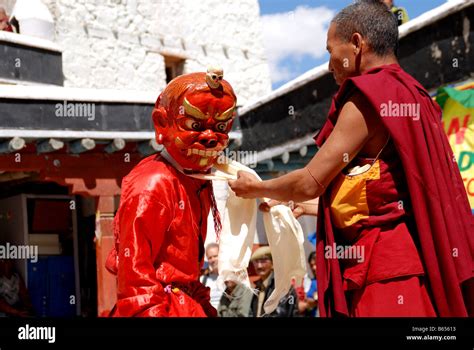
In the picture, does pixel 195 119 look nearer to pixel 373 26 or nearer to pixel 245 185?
pixel 245 185

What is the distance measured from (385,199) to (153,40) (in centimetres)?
1271

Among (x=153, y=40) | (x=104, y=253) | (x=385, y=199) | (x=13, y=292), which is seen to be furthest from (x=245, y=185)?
(x=153, y=40)

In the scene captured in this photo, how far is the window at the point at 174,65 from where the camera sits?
15.4 metres

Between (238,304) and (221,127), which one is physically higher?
(221,127)

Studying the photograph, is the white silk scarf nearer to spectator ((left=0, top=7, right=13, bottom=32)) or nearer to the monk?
the monk

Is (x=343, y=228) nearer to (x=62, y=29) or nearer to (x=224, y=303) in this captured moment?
(x=224, y=303)

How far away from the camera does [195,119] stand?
3.29 metres

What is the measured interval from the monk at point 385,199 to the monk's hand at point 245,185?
1.00 feet

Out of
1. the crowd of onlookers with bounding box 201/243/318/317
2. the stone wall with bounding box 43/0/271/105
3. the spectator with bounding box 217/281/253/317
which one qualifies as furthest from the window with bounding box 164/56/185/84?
the spectator with bounding box 217/281/253/317

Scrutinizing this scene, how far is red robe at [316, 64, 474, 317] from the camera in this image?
255 cm

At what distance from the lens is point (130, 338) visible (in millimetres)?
2627

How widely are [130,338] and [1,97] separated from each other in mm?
6187

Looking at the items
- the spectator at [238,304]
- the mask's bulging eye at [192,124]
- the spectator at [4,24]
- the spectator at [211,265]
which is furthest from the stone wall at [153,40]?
the mask's bulging eye at [192,124]

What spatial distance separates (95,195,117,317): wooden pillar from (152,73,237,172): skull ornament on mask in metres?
5.71
